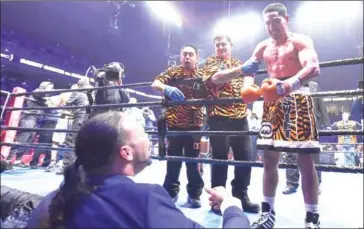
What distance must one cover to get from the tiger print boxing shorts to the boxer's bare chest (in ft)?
0.51

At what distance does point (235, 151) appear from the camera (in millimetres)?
2188

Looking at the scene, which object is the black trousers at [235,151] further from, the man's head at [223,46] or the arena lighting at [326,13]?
the arena lighting at [326,13]

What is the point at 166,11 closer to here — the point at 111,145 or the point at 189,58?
the point at 189,58

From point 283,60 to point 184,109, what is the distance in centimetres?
101

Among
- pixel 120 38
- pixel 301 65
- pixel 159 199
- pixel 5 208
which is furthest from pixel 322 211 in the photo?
pixel 120 38

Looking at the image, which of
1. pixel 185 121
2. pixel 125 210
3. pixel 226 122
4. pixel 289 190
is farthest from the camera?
pixel 289 190

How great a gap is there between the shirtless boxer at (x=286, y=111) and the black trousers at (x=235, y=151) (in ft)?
2.07

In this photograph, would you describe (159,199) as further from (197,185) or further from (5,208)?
(197,185)

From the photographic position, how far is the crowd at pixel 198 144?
2.27 ft

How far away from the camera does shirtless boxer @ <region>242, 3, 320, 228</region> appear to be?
131 centimetres

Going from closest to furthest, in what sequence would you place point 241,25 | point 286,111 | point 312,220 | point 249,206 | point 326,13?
point 312,220
point 286,111
point 249,206
point 326,13
point 241,25

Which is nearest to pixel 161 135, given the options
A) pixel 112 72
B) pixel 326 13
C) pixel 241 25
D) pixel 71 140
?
pixel 112 72

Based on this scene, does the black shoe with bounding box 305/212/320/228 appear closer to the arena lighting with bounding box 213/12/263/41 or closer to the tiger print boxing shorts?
the tiger print boxing shorts

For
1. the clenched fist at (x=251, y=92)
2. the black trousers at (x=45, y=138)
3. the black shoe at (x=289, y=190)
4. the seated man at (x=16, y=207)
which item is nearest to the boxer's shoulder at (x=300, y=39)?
the clenched fist at (x=251, y=92)
